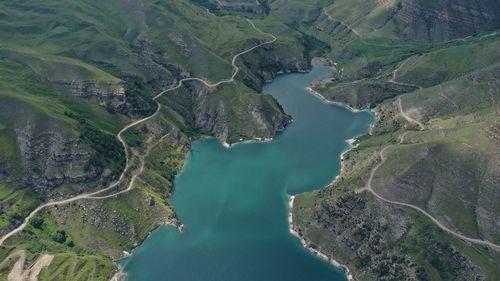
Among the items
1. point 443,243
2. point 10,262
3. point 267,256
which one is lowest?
point 10,262

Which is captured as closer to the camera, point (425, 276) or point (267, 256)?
point (425, 276)

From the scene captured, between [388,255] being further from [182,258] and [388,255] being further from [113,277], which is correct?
[113,277]

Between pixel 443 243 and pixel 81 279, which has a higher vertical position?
pixel 443 243

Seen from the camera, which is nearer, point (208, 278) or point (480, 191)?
point (208, 278)

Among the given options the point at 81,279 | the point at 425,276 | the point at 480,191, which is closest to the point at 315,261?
the point at 425,276

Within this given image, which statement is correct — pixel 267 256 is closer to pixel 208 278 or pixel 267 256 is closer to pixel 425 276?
pixel 208 278

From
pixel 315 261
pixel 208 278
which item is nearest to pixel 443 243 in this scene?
pixel 315 261

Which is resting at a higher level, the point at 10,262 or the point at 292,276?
the point at 292,276

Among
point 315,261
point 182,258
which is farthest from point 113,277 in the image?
point 315,261
